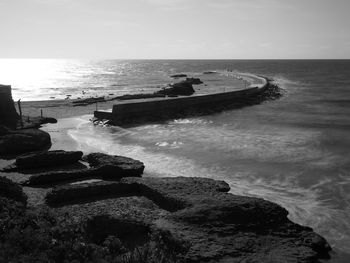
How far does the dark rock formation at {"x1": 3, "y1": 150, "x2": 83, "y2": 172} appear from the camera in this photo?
1655 cm

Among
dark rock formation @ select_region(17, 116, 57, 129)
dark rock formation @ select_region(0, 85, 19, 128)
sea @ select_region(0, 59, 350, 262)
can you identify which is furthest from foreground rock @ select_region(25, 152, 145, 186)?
dark rock formation @ select_region(17, 116, 57, 129)

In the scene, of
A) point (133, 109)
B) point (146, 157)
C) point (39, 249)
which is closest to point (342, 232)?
point (39, 249)

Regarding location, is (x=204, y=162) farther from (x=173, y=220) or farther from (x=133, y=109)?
→ (x=133, y=109)

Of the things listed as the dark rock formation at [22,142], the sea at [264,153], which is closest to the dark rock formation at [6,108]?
the sea at [264,153]

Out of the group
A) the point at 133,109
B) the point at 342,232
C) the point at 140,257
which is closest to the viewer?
the point at 140,257

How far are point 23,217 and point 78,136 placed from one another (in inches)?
709

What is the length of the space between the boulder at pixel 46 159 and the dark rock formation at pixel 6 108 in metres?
9.84

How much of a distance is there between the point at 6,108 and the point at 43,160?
443 inches

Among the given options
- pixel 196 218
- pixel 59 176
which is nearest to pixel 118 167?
pixel 59 176

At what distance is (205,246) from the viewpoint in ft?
28.3

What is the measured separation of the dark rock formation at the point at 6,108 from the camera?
25.4 metres

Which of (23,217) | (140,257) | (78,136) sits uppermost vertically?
(23,217)

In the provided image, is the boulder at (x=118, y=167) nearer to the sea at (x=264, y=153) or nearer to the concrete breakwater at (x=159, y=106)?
the sea at (x=264, y=153)

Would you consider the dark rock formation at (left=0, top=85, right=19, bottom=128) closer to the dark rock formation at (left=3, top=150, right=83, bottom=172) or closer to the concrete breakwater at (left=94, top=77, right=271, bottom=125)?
the concrete breakwater at (left=94, top=77, right=271, bottom=125)
